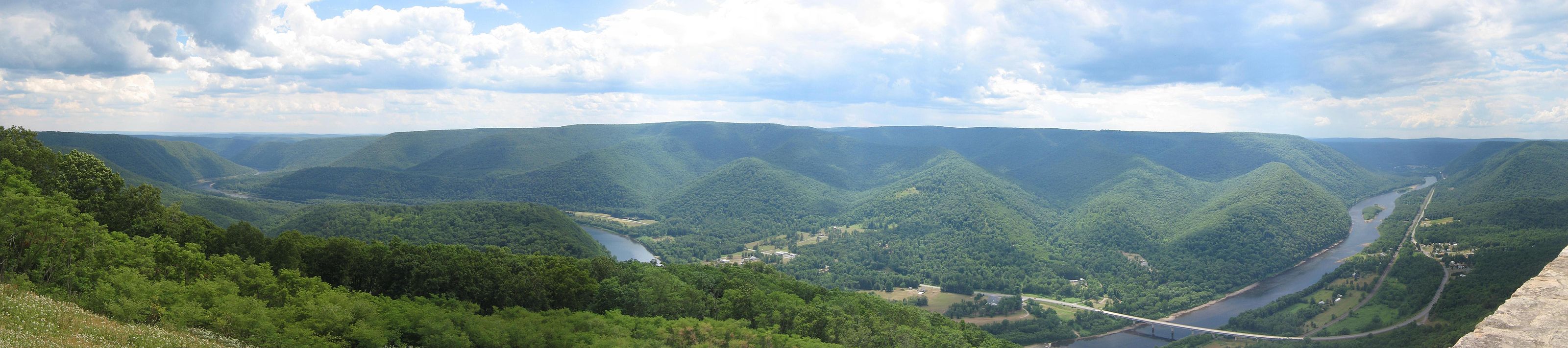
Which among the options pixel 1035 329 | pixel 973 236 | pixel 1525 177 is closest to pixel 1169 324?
pixel 1035 329

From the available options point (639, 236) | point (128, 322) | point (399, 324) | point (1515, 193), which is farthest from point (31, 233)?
point (1515, 193)

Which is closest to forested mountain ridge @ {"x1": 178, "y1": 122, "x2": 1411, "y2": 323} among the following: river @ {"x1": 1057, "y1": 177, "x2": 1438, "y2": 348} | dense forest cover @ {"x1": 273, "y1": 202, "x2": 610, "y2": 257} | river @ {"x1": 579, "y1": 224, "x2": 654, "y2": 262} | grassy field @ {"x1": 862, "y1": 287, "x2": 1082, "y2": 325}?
river @ {"x1": 1057, "y1": 177, "x2": 1438, "y2": 348}

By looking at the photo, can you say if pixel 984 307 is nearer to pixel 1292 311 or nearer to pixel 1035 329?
pixel 1035 329

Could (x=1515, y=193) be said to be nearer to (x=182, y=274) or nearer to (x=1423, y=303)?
(x=1423, y=303)

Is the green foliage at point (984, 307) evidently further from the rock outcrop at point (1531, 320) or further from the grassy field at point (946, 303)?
the rock outcrop at point (1531, 320)

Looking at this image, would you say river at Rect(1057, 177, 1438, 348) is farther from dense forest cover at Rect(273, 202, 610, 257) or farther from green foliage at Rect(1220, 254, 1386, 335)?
dense forest cover at Rect(273, 202, 610, 257)

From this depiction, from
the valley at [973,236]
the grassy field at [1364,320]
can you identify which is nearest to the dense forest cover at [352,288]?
the valley at [973,236]
